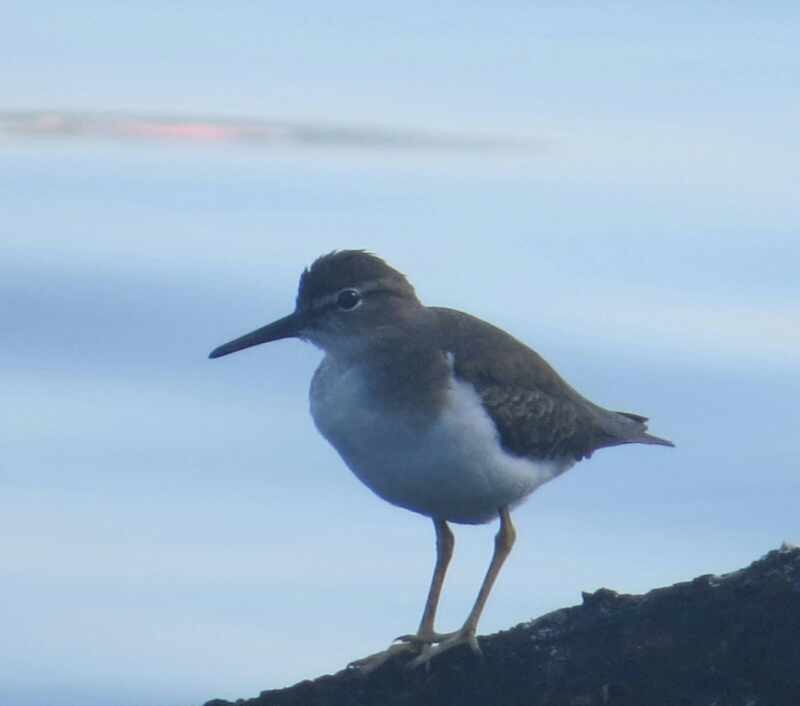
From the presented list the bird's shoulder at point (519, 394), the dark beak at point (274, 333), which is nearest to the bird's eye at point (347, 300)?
the dark beak at point (274, 333)

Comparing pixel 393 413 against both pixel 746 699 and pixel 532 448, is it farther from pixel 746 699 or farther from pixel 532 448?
pixel 746 699

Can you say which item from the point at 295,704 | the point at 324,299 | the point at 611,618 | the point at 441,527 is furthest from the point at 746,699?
the point at 324,299

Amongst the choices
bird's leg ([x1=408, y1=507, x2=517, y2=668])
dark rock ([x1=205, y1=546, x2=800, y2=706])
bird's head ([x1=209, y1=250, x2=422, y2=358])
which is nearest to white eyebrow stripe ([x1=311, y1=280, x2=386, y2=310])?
bird's head ([x1=209, y1=250, x2=422, y2=358])

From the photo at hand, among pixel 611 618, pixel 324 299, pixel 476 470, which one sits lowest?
pixel 611 618

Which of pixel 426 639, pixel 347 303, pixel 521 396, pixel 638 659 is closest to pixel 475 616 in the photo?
pixel 426 639

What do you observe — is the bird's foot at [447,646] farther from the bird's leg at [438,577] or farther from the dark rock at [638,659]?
the bird's leg at [438,577]

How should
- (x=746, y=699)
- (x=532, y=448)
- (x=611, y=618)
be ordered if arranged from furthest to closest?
1. (x=532, y=448)
2. (x=611, y=618)
3. (x=746, y=699)
